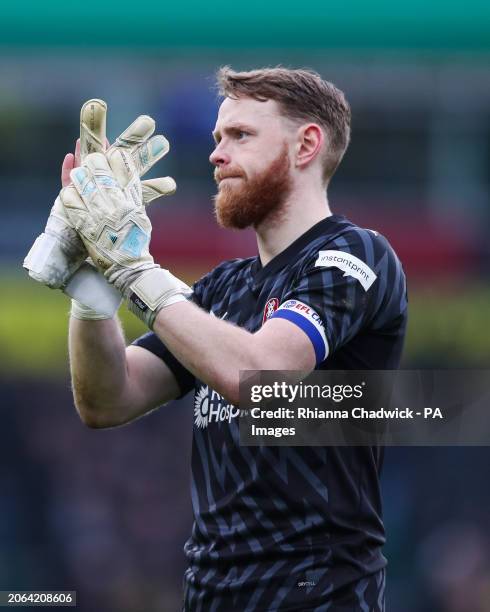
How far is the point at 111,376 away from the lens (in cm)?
425

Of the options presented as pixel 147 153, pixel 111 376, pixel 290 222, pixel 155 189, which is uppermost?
pixel 147 153

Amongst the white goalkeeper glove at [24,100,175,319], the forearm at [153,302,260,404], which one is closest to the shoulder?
the forearm at [153,302,260,404]

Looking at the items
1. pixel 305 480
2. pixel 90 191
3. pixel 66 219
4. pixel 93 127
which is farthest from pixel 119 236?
pixel 305 480

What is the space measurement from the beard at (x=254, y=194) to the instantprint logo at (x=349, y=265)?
0.34 metres

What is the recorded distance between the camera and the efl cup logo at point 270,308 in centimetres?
396

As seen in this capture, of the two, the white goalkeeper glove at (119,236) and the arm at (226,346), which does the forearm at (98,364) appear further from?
the arm at (226,346)

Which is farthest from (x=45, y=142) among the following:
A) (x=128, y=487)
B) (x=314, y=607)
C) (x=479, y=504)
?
(x=314, y=607)

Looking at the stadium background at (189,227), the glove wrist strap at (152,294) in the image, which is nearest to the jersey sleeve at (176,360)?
the glove wrist strap at (152,294)

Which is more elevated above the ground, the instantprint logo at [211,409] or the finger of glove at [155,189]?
the finger of glove at [155,189]

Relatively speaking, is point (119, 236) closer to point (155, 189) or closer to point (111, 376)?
point (155, 189)

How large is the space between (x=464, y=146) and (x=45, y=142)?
544 centimetres

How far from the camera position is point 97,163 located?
12.6 ft

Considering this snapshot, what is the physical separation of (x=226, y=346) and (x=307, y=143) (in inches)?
38.4

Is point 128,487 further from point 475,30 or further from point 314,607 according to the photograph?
point 314,607
